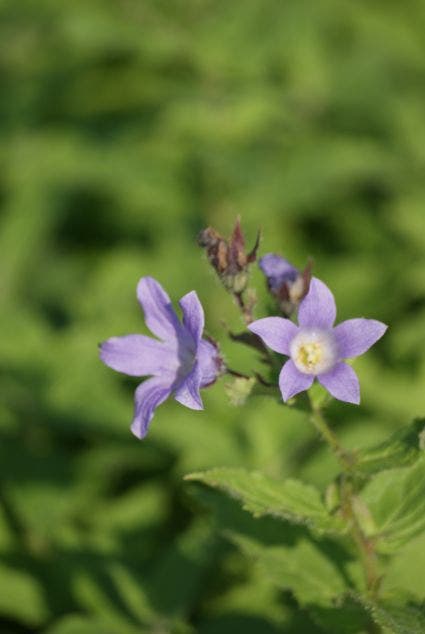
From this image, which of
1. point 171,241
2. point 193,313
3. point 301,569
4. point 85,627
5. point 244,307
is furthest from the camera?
point 171,241

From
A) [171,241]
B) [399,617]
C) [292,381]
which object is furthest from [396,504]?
[171,241]

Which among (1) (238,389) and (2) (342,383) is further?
(1) (238,389)

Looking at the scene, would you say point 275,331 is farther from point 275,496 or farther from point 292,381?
point 275,496

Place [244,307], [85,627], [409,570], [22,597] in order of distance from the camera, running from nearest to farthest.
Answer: [244,307] → [409,570] → [85,627] → [22,597]

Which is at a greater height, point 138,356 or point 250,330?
point 138,356

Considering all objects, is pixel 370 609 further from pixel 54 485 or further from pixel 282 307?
pixel 54 485

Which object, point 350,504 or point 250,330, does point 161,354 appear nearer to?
point 250,330

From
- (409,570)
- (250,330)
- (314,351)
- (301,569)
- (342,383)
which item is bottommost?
(409,570)

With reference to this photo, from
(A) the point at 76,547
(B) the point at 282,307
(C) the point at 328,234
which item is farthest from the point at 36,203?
(B) the point at 282,307
